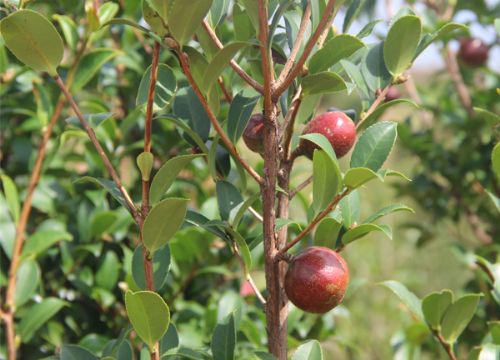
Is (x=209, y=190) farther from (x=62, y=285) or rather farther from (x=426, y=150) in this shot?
(x=426, y=150)

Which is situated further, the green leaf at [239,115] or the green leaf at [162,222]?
the green leaf at [239,115]

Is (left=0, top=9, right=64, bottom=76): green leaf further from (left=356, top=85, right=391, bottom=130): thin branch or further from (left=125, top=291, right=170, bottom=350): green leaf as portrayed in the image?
(left=356, top=85, right=391, bottom=130): thin branch

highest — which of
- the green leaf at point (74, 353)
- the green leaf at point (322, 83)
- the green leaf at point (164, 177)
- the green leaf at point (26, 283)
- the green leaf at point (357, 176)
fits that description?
the green leaf at point (322, 83)

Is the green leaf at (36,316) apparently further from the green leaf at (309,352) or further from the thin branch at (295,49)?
the thin branch at (295,49)

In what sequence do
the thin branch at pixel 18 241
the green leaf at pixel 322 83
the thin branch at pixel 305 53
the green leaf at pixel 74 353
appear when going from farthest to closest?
the thin branch at pixel 18 241
the green leaf at pixel 74 353
the green leaf at pixel 322 83
the thin branch at pixel 305 53

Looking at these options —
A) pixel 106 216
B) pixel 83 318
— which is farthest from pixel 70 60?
pixel 83 318

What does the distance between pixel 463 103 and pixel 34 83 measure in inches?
59.7

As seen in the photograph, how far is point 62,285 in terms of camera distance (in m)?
1.52

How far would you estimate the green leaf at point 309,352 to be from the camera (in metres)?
0.87

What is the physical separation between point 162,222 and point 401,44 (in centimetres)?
42

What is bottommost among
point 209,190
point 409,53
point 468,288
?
point 468,288

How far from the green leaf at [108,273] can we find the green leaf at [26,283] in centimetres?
15

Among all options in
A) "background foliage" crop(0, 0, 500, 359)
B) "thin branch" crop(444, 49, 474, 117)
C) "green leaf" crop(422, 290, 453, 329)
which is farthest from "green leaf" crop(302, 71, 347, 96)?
"thin branch" crop(444, 49, 474, 117)

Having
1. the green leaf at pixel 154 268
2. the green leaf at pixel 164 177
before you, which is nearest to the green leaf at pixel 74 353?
the green leaf at pixel 154 268
